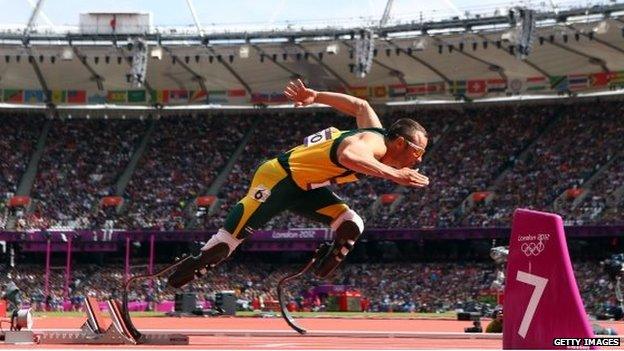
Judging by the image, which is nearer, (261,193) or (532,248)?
(532,248)

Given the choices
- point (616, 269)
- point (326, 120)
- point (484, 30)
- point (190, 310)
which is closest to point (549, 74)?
point (484, 30)

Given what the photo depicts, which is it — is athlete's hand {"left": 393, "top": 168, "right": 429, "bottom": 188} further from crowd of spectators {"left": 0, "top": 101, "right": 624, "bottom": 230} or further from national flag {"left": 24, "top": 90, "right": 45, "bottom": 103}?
national flag {"left": 24, "top": 90, "right": 45, "bottom": 103}

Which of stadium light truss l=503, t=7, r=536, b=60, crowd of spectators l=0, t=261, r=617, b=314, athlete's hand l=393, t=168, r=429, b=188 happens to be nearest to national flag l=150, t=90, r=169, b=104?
crowd of spectators l=0, t=261, r=617, b=314

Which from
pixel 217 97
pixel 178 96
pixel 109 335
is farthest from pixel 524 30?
pixel 109 335

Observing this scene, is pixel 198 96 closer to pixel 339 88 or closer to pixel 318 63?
pixel 339 88

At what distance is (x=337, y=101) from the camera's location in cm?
1100

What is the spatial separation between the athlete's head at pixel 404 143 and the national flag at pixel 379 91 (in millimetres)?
45040

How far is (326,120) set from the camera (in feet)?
184

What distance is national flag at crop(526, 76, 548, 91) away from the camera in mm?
51562

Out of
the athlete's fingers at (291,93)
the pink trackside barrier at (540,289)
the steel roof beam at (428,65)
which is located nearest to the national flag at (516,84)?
the steel roof beam at (428,65)

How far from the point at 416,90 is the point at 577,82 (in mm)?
7779

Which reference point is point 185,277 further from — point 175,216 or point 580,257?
point 175,216

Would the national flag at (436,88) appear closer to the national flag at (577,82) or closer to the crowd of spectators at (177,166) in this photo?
the national flag at (577,82)

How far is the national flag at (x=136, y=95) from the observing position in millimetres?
56094
